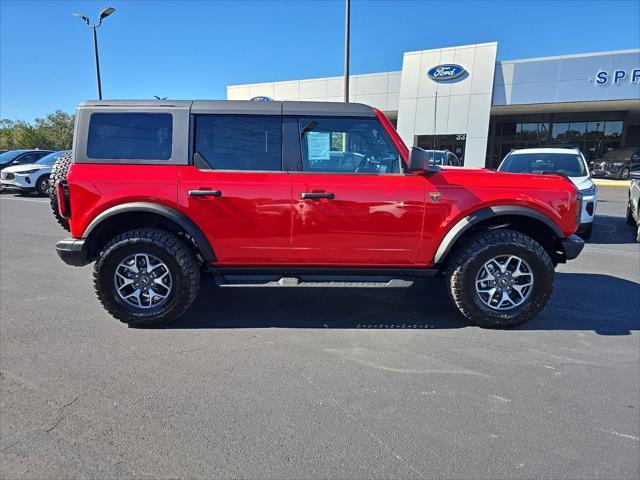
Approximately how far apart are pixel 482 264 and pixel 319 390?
1.94m

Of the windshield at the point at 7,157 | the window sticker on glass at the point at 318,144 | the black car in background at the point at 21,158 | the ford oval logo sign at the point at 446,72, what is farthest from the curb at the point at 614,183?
the windshield at the point at 7,157

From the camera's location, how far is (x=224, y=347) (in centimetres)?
332

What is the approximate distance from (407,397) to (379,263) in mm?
1385

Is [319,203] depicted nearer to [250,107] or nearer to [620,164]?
[250,107]

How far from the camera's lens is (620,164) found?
2305 centimetres

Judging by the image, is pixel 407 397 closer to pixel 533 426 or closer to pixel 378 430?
pixel 378 430

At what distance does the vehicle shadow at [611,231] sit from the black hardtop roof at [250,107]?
633 centimetres

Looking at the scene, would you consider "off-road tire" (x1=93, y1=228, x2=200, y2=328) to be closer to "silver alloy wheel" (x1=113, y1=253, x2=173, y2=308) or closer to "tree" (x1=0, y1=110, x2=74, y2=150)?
"silver alloy wheel" (x1=113, y1=253, x2=173, y2=308)

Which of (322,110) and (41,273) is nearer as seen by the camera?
(322,110)

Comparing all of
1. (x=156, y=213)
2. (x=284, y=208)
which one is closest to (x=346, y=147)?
(x=284, y=208)

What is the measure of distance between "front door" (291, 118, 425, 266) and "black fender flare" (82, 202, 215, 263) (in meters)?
0.89

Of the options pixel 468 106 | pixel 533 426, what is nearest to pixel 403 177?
pixel 533 426

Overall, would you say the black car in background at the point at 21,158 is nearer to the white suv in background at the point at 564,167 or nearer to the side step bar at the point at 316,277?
the side step bar at the point at 316,277

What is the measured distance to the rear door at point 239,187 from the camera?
354 cm
